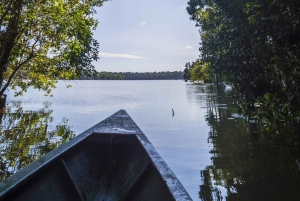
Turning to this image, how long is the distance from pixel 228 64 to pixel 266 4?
2.03 metres

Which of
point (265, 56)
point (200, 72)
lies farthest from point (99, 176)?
point (200, 72)

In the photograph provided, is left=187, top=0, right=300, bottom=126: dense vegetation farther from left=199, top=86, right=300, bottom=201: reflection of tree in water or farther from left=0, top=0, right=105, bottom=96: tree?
left=0, top=0, right=105, bottom=96: tree

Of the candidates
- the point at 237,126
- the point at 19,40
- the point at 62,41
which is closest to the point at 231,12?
the point at 237,126

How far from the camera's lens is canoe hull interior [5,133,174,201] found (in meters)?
3.51

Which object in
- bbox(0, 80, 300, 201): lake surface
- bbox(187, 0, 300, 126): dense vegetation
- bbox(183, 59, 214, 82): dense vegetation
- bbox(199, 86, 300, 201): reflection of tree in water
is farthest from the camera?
bbox(183, 59, 214, 82): dense vegetation

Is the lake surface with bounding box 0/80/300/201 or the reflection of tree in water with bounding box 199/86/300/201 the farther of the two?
the lake surface with bounding box 0/80/300/201

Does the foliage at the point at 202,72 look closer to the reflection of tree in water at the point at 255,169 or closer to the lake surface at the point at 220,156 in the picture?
the lake surface at the point at 220,156

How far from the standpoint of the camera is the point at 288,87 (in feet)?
14.2

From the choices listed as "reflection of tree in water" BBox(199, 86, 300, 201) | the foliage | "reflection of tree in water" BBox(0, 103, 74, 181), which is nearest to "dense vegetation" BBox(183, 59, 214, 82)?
the foliage

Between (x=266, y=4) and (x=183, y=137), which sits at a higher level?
(x=266, y=4)

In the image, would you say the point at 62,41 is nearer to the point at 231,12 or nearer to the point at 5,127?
the point at 5,127

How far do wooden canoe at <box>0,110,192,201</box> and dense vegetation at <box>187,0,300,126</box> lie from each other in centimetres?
246

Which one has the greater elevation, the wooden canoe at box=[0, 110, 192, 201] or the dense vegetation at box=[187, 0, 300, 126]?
the dense vegetation at box=[187, 0, 300, 126]

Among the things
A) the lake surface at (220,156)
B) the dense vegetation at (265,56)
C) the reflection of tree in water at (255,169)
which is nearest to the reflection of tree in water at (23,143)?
the lake surface at (220,156)
